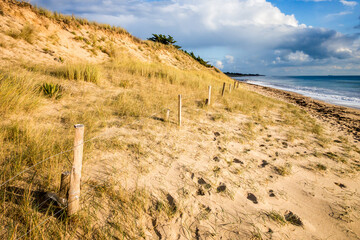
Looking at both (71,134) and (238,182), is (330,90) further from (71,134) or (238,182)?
(71,134)

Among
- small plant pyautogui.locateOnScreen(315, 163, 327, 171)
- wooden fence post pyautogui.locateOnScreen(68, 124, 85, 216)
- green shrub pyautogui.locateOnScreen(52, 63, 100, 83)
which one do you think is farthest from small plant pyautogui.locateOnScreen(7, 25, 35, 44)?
small plant pyautogui.locateOnScreen(315, 163, 327, 171)

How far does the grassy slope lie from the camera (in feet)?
6.15

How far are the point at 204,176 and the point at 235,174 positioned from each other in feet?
2.19

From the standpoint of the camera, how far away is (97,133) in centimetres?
372

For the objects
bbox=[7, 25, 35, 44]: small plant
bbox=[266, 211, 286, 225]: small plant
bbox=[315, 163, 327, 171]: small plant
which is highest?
bbox=[7, 25, 35, 44]: small plant

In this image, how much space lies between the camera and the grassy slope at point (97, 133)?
187cm

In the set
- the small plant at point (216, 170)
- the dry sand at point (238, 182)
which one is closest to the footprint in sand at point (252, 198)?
the dry sand at point (238, 182)

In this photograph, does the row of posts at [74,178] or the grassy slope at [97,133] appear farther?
the grassy slope at [97,133]

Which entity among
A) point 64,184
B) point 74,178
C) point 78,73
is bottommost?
point 64,184

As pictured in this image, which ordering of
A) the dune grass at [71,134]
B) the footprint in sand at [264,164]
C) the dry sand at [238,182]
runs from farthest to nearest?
the footprint in sand at [264,164] → the dry sand at [238,182] → the dune grass at [71,134]

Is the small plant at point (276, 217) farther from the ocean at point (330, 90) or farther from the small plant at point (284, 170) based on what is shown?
the ocean at point (330, 90)

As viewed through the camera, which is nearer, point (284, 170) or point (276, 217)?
point (276, 217)

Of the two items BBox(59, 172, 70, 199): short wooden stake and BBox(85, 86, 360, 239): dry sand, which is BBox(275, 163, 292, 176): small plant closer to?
BBox(85, 86, 360, 239): dry sand

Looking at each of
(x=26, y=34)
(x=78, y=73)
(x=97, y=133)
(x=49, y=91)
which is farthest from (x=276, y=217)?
(x=26, y=34)
